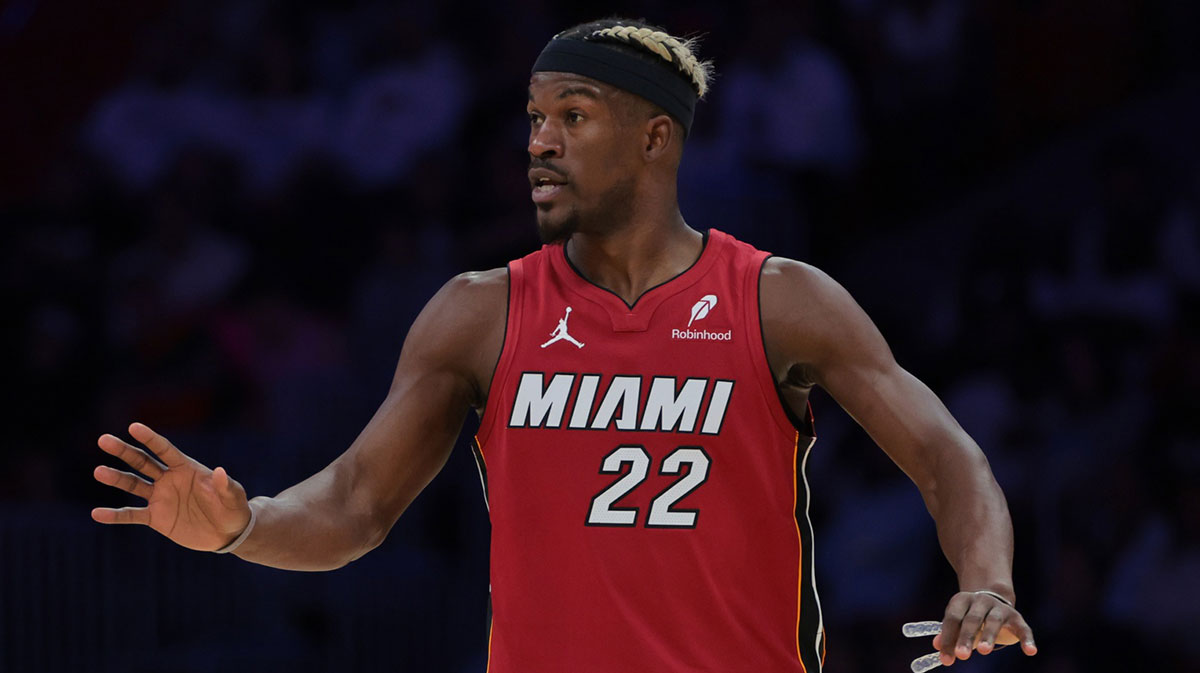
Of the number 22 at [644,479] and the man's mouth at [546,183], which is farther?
the man's mouth at [546,183]

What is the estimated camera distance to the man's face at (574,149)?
3.32 m

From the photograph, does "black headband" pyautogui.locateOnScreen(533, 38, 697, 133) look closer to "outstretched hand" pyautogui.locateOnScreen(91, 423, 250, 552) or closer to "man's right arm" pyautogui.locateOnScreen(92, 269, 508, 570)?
"man's right arm" pyautogui.locateOnScreen(92, 269, 508, 570)

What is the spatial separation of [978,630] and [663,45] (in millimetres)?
1394

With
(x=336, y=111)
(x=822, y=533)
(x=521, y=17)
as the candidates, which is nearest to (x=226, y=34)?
(x=336, y=111)

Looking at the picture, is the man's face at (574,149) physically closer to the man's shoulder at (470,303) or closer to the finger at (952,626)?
the man's shoulder at (470,303)

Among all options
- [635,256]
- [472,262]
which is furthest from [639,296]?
[472,262]

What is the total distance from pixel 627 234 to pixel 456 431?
55 cm

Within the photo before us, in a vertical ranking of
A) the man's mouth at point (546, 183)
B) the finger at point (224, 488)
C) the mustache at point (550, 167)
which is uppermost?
the mustache at point (550, 167)

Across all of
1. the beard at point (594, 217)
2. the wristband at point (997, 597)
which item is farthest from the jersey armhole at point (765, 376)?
the wristband at point (997, 597)

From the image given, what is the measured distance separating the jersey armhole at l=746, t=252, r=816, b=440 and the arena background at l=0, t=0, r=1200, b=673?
3033 millimetres

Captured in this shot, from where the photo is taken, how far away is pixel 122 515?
2.93m

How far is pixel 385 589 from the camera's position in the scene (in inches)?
249

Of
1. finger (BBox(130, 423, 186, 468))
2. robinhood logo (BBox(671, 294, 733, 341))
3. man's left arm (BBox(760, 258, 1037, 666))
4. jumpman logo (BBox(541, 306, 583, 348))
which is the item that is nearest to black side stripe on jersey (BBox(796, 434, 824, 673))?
man's left arm (BBox(760, 258, 1037, 666))

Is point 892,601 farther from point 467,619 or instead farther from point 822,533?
point 467,619
